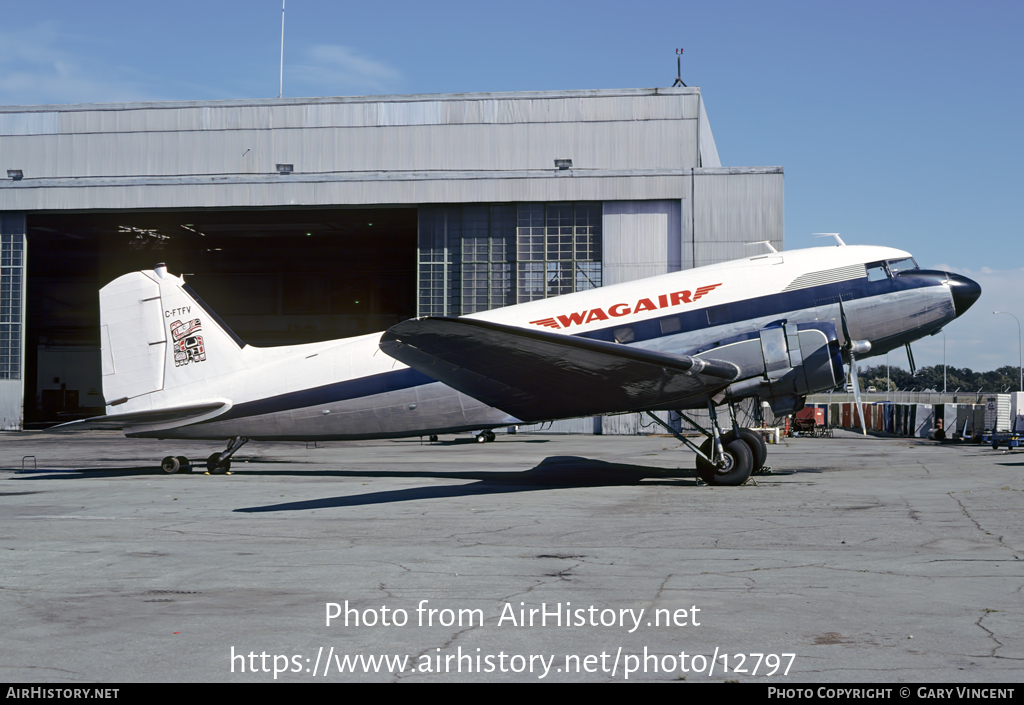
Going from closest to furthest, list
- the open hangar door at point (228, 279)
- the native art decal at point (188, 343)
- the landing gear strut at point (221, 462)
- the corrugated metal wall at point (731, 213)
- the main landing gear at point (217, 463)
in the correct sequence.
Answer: the native art decal at point (188, 343) → the main landing gear at point (217, 463) → the landing gear strut at point (221, 462) → the corrugated metal wall at point (731, 213) → the open hangar door at point (228, 279)

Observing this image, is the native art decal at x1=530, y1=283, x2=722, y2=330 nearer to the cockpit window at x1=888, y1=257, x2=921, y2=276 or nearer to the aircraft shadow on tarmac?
the aircraft shadow on tarmac

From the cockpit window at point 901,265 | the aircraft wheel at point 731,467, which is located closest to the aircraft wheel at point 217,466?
the aircraft wheel at point 731,467

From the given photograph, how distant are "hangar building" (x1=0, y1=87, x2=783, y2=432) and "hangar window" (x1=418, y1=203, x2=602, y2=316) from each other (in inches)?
3.3

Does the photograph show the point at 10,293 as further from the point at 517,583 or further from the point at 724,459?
the point at 517,583

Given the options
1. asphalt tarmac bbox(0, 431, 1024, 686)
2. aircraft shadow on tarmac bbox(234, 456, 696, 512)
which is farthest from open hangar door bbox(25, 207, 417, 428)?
asphalt tarmac bbox(0, 431, 1024, 686)

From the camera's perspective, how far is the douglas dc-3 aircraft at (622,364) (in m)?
17.5

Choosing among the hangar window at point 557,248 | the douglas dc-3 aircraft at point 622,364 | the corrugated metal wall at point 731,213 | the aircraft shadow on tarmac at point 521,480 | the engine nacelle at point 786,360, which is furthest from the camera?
Result: the hangar window at point 557,248

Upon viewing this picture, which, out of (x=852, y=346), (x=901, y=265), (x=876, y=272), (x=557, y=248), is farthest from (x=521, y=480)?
(x=557, y=248)

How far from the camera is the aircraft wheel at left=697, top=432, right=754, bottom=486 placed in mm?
17953

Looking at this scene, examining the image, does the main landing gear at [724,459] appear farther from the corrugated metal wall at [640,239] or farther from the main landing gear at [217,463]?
the corrugated metal wall at [640,239]

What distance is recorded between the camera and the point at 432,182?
150 feet

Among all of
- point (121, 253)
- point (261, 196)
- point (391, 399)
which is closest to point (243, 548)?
point (391, 399)

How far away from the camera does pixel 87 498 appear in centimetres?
1686

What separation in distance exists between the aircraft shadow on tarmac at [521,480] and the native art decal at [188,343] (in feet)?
16.2
